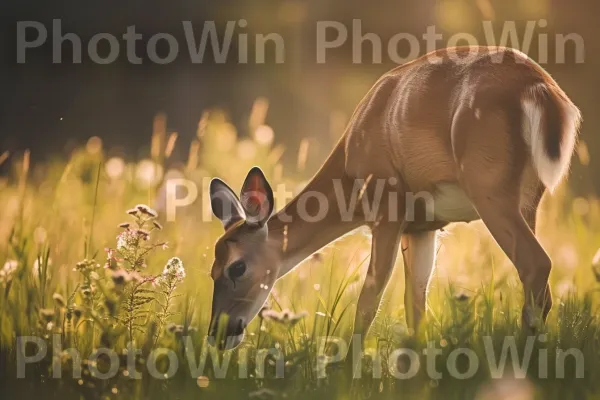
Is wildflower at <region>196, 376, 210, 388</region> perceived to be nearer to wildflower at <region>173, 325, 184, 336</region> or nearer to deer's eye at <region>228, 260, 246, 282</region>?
wildflower at <region>173, 325, 184, 336</region>

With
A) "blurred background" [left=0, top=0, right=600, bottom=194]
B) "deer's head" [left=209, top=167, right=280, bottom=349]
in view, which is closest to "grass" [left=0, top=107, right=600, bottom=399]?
"deer's head" [left=209, top=167, right=280, bottom=349]

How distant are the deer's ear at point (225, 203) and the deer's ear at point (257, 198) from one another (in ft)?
0.43

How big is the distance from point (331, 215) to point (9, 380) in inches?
83.5

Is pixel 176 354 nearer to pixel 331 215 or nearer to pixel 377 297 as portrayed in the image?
pixel 377 297

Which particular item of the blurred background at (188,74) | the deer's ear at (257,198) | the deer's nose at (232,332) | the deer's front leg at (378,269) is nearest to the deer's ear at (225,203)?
the deer's ear at (257,198)

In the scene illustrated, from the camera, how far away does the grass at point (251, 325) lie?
174 inches

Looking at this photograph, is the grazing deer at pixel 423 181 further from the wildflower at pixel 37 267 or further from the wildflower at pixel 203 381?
the wildflower at pixel 37 267

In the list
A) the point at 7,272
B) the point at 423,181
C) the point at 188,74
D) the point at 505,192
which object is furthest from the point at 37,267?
the point at 188,74

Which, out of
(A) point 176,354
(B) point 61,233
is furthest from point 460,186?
(B) point 61,233

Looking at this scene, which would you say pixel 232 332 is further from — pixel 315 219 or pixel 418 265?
pixel 418 265

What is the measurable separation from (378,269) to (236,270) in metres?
0.74

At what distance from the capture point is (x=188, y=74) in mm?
13820

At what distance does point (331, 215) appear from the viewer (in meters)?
6.09

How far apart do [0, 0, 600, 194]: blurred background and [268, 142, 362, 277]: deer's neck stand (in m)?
5.30
